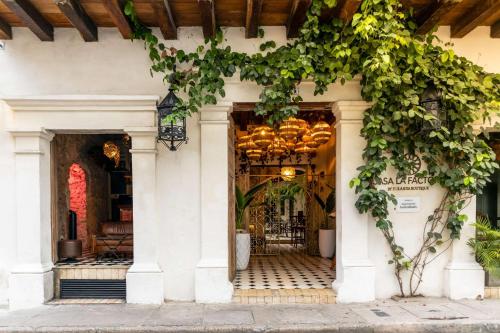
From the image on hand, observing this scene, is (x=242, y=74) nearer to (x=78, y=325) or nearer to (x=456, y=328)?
(x=78, y=325)

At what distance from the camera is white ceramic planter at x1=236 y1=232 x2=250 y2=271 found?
26.7ft

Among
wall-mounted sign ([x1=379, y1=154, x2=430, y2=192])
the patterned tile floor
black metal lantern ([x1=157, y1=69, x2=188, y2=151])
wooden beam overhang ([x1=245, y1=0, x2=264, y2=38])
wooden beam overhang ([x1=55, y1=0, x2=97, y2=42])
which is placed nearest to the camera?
wooden beam overhang ([x1=55, y1=0, x2=97, y2=42])

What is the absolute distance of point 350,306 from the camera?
5871 mm

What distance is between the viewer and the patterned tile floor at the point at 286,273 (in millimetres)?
6770

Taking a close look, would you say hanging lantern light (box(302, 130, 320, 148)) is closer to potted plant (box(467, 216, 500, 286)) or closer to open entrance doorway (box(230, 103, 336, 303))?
open entrance doorway (box(230, 103, 336, 303))

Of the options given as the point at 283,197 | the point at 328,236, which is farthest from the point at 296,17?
the point at 283,197

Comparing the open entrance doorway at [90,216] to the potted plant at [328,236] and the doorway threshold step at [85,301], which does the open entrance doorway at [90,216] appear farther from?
the potted plant at [328,236]

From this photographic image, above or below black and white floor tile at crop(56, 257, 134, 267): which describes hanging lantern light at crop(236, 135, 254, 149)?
above

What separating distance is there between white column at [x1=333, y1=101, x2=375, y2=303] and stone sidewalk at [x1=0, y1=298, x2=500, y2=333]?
278 mm

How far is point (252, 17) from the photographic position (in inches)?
223

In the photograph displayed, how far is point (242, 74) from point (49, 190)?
3.65 m

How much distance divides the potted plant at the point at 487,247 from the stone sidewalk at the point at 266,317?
0.52 meters

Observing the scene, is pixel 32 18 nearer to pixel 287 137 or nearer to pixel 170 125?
pixel 170 125

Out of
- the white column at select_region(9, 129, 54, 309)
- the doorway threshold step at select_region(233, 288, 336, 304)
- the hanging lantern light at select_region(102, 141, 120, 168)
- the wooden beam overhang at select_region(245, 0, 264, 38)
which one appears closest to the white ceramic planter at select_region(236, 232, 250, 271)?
the doorway threshold step at select_region(233, 288, 336, 304)
